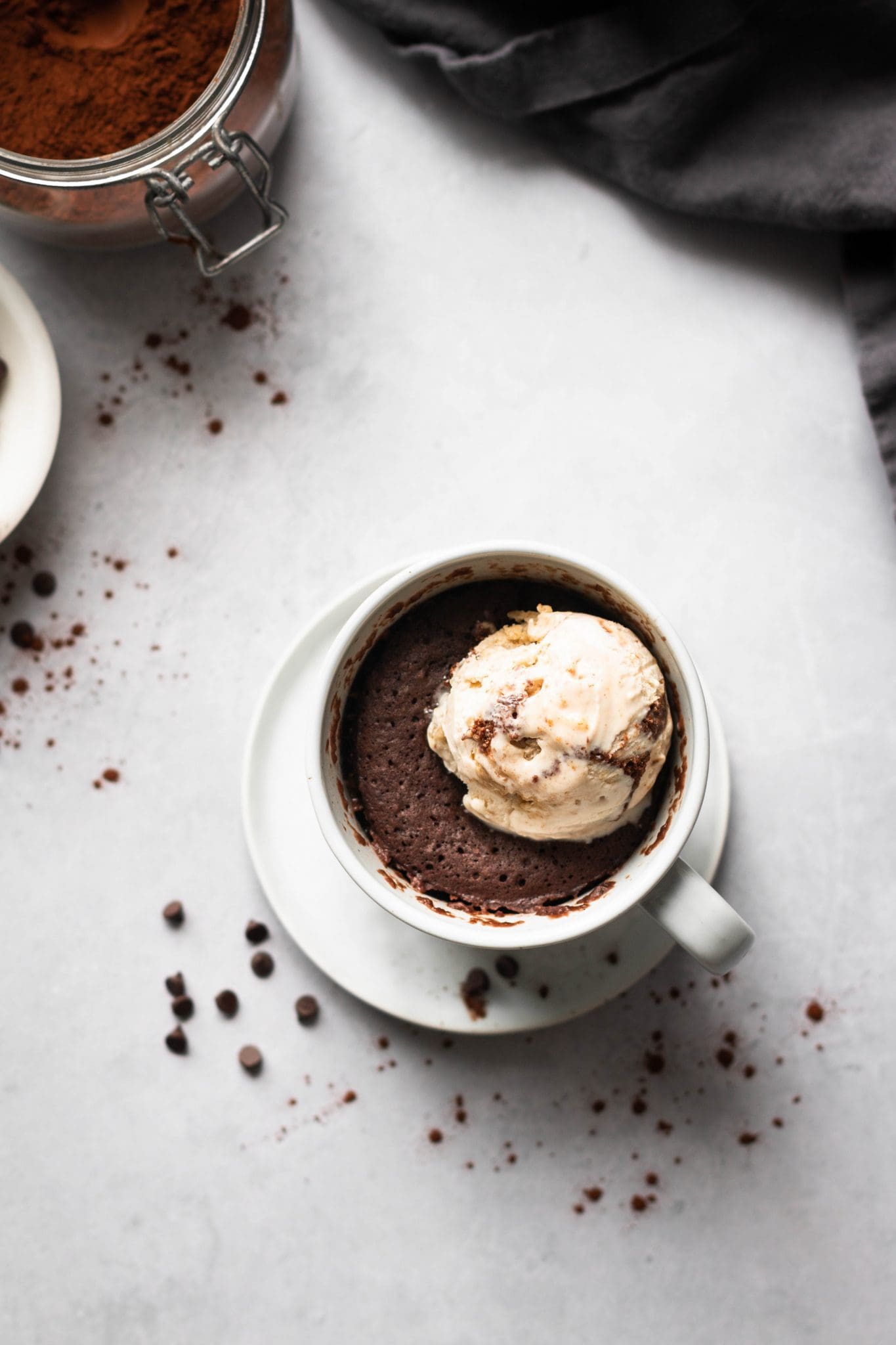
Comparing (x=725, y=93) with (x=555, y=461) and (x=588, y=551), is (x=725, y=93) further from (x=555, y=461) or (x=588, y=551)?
→ (x=588, y=551)

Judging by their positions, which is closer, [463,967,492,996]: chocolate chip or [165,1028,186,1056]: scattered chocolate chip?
[463,967,492,996]: chocolate chip

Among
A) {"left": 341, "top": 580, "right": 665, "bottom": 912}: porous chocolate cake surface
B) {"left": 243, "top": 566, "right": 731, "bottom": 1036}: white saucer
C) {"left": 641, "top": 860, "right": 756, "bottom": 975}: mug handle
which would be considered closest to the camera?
{"left": 641, "top": 860, "right": 756, "bottom": 975}: mug handle

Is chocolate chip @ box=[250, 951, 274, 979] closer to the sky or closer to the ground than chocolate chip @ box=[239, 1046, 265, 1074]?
closer to the sky

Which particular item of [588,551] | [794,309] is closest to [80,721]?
[588,551]

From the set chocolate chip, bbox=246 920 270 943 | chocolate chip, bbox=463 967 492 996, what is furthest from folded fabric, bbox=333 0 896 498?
chocolate chip, bbox=246 920 270 943

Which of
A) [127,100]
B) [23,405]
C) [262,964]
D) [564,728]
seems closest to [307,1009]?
[262,964]

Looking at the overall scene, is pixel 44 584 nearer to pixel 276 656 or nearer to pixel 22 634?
pixel 22 634

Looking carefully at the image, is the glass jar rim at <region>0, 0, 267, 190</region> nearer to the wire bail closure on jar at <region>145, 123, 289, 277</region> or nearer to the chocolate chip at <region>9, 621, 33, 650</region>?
the wire bail closure on jar at <region>145, 123, 289, 277</region>

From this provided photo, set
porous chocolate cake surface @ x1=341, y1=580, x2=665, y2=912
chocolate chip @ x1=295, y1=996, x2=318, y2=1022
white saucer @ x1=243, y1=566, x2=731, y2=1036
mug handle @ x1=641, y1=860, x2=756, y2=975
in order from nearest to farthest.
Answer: mug handle @ x1=641, y1=860, x2=756, y2=975 < porous chocolate cake surface @ x1=341, y1=580, x2=665, y2=912 < white saucer @ x1=243, y1=566, x2=731, y2=1036 < chocolate chip @ x1=295, y1=996, x2=318, y2=1022
